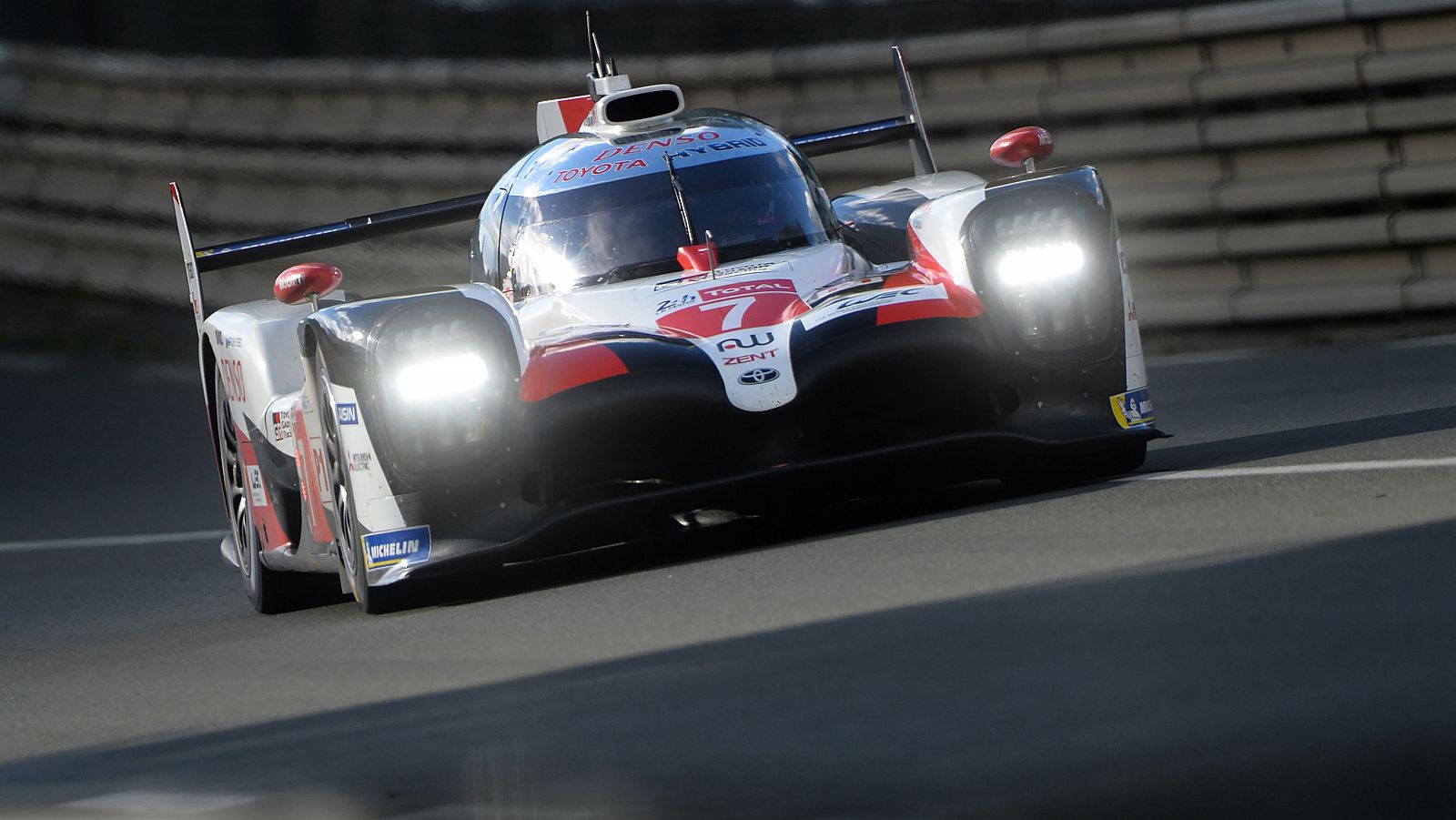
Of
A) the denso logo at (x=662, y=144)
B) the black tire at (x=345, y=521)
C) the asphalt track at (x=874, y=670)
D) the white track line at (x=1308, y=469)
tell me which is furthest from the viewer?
the denso logo at (x=662, y=144)

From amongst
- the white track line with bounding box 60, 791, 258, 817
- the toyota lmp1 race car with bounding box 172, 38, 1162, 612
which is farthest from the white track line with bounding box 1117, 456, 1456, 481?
the white track line with bounding box 60, 791, 258, 817

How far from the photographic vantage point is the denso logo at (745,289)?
6.22 meters

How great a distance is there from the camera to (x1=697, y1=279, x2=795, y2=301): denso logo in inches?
245

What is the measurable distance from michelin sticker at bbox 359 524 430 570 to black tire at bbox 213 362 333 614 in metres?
1.11

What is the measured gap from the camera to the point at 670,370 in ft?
19.1

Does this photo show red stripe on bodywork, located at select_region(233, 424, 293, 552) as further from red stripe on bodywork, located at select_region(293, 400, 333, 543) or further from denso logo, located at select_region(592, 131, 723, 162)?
denso logo, located at select_region(592, 131, 723, 162)

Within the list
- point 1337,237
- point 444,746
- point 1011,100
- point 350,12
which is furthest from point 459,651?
point 350,12

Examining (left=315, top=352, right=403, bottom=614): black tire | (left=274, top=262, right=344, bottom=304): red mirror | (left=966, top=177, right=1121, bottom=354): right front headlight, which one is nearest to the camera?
(left=315, top=352, right=403, bottom=614): black tire

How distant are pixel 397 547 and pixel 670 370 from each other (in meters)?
0.80

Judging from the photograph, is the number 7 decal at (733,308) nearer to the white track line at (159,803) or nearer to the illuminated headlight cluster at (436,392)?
the illuminated headlight cluster at (436,392)

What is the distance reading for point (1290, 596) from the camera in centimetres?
423

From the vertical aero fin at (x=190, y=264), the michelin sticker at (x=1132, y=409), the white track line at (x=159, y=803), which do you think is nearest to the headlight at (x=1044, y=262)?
the michelin sticker at (x=1132, y=409)

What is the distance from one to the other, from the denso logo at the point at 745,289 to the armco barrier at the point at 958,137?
399cm

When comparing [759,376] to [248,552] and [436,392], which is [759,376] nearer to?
[436,392]
